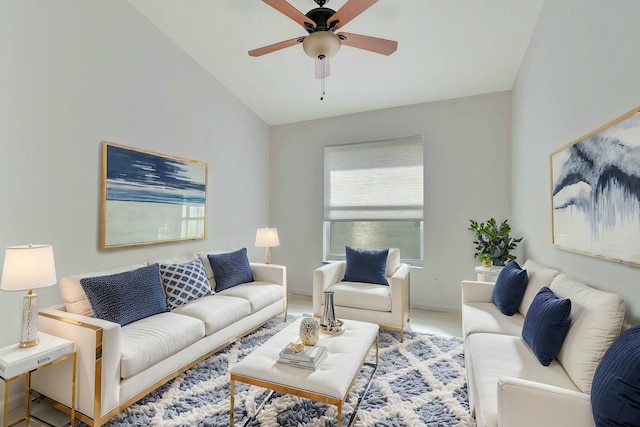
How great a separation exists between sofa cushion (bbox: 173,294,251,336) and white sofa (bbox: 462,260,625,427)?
77.0 inches

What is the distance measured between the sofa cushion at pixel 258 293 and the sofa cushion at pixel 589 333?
97.7 inches

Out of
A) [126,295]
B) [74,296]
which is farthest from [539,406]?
[74,296]

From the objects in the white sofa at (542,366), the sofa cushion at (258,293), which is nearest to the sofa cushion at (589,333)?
the white sofa at (542,366)

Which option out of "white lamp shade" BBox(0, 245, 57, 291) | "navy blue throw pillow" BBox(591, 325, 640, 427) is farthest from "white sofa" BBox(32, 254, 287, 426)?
"navy blue throw pillow" BBox(591, 325, 640, 427)

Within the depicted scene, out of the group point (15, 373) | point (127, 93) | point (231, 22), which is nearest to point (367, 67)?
point (231, 22)

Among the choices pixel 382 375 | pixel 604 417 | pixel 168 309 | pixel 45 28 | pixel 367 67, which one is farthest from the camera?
pixel 367 67

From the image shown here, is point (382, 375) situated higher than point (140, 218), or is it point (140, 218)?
point (140, 218)

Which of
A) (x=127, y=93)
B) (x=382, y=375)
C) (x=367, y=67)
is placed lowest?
(x=382, y=375)

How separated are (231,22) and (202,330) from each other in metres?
2.81

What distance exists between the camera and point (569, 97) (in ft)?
7.19

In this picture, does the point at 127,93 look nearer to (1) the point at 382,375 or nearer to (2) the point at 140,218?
(2) the point at 140,218

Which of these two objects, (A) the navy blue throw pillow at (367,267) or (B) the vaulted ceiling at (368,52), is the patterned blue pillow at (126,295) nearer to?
(A) the navy blue throw pillow at (367,267)

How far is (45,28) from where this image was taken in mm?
2266

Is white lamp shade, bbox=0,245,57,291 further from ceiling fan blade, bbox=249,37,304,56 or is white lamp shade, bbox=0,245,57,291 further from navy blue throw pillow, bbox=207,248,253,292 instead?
ceiling fan blade, bbox=249,37,304,56
